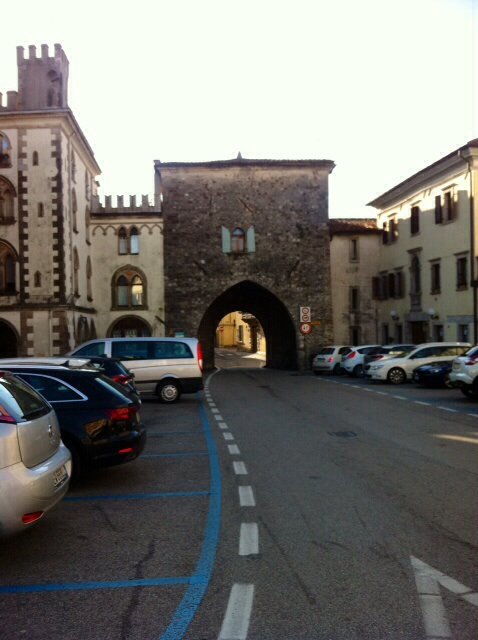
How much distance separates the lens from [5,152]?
3347cm

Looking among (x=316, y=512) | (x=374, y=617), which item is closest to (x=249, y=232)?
(x=316, y=512)

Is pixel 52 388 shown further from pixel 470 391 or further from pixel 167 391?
pixel 470 391

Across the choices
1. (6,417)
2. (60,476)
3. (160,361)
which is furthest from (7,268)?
(6,417)

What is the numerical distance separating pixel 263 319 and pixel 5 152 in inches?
915

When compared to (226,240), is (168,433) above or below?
below

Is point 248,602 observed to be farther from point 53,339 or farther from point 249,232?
point 249,232

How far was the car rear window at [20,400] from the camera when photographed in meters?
5.48

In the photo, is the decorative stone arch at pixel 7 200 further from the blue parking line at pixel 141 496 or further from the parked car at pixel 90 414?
the blue parking line at pixel 141 496

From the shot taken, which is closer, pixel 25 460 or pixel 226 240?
pixel 25 460

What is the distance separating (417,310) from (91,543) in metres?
35.0

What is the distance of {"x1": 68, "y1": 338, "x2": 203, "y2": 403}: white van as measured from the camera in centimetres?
1958

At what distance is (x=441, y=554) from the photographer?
5.44 m

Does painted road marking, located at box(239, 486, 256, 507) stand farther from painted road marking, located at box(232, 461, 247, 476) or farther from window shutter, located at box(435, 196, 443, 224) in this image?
window shutter, located at box(435, 196, 443, 224)

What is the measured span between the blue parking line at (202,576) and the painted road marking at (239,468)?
59 cm
